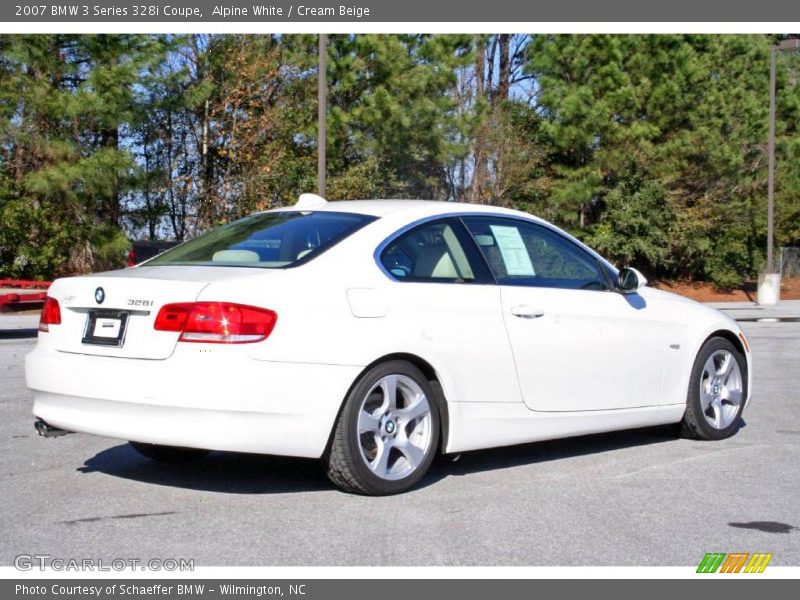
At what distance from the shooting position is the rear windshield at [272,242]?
19.7 feet

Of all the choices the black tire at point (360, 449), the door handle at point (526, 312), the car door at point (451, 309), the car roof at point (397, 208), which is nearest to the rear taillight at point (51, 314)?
the car roof at point (397, 208)

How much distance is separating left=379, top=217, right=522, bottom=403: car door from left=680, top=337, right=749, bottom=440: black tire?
1.77m

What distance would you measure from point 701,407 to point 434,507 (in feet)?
9.12

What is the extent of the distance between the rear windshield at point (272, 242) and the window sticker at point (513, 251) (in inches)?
35.7

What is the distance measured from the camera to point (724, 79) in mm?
34000

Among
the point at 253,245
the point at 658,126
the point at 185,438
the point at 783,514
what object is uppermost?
the point at 658,126

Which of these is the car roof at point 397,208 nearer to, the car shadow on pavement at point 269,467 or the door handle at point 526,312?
the door handle at point 526,312

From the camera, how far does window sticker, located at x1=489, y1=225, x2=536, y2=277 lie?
21.9 feet

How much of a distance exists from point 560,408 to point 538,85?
2778cm

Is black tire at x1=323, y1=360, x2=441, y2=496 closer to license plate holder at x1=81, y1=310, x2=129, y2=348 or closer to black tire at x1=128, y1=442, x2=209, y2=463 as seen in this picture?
license plate holder at x1=81, y1=310, x2=129, y2=348

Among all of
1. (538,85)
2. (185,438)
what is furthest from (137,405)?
(538,85)

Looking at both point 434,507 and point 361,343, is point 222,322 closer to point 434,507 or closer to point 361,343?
point 361,343
